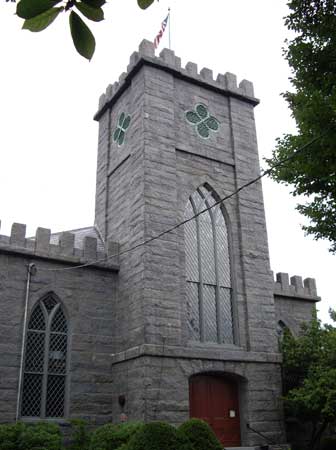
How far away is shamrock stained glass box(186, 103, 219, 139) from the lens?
18.0 meters

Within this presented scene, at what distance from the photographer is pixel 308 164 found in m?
10.1

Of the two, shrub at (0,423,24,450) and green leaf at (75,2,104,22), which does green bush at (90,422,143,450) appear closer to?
shrub at (0,423,24,450)

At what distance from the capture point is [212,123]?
18531 mm

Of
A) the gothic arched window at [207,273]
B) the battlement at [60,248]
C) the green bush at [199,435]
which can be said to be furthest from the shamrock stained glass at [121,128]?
the green bush at [199,435]

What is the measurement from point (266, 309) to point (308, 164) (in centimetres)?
750

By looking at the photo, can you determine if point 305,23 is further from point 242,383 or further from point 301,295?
point 301,295

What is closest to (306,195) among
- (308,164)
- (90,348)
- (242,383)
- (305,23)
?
(308,164)

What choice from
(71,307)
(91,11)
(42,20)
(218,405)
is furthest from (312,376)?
(42,20)

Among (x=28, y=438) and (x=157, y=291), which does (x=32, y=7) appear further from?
(x=157, y=291)

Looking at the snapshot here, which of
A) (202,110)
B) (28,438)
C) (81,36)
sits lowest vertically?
(28,438)

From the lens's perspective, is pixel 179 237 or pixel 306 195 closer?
pixel 306 195

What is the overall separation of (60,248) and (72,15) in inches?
550

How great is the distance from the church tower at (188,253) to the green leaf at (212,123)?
0.14 feet

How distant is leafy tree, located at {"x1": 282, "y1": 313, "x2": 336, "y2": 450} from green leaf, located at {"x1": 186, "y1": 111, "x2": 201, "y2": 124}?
7.85m
